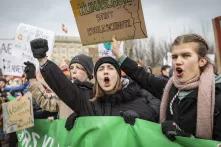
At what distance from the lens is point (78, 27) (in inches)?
173

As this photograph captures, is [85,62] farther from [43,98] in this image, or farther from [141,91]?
[141,91]

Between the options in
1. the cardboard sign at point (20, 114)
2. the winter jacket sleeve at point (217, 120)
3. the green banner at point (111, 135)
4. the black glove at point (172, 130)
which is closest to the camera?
the winter jacket sleeve at point (217, 120)

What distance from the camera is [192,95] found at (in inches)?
120

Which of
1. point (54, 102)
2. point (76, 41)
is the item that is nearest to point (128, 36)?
point (54, 102)

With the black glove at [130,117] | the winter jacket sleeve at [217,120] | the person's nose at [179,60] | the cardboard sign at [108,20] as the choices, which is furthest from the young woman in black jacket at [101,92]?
the winter jacket sleeve at [217,120]

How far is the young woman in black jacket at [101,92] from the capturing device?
12.5 feet

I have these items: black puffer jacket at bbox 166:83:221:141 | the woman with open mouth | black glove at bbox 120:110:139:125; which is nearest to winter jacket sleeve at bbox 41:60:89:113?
black glove at bbox 120:110:139:125

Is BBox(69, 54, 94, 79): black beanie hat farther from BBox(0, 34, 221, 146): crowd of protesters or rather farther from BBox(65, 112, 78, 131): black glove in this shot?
BBox(65, 112, 78, 131): black glove

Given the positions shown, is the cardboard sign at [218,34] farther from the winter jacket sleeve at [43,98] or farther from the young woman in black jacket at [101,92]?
the winter jacket sleeve at [43,98]

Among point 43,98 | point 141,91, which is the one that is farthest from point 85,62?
point 141,91

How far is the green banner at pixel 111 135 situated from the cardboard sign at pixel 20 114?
452 millimetres

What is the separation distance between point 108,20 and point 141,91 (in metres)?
0.72

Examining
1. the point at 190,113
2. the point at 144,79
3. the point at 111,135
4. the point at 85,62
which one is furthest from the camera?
the point at 85,62

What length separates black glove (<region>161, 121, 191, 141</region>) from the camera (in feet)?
9.87
